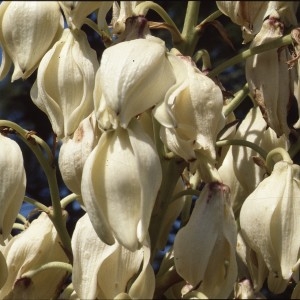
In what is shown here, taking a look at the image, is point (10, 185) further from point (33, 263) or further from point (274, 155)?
point (274, 155)

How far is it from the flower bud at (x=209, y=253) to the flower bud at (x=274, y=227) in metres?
0.03

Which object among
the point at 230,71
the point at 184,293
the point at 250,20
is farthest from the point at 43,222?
the point at 230,71

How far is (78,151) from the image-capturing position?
927mm

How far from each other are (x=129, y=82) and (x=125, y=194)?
9cm

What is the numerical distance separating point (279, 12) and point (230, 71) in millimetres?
1173

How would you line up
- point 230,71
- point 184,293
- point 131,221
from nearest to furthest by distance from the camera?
point 131,221, point 184,293, point 230,71

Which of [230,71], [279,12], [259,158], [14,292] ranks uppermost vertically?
[279,12]

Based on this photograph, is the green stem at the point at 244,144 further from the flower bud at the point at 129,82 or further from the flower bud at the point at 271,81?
the flower bud at the point at 129,82

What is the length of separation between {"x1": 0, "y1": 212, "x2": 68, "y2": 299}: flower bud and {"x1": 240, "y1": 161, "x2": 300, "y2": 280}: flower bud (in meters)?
0.22

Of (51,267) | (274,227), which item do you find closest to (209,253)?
(274,227)

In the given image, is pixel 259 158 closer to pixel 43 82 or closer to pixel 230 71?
pixel 43 82

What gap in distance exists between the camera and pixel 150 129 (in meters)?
0.93

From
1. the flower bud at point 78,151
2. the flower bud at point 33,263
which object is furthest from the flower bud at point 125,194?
the flower bud at point 33,263

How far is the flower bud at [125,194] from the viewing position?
800mm
